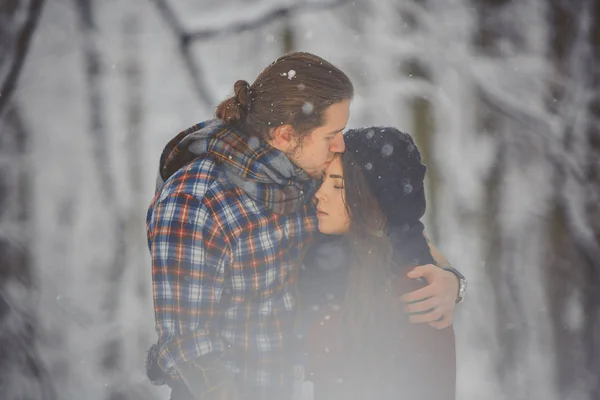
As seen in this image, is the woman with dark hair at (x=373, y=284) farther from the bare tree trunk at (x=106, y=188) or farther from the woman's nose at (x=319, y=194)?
the bare tree trunk at (x=106, y=188)

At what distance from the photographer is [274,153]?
103 centimetres

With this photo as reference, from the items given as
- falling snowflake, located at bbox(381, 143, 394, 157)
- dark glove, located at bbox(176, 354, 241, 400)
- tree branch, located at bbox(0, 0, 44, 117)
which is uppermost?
tree branch, located at bbox(0, 0, 44, 117)

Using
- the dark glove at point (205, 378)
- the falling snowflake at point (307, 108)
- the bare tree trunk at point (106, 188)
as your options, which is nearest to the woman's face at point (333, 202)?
the falling snowflake at point (307, 108)

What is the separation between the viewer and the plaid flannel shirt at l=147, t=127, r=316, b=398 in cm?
96

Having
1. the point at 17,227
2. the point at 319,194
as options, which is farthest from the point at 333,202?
the point at 17,227

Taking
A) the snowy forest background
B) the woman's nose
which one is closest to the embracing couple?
the woman's nose

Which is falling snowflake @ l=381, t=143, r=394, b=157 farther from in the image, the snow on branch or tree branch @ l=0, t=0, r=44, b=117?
tree branch @ l=0, t=0, r=44, b=117

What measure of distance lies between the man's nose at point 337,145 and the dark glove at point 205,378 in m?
0.43

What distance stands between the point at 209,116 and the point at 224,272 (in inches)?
16.4

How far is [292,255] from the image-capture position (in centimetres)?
109

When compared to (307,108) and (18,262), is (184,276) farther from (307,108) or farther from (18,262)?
(18,262)

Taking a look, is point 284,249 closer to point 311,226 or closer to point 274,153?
point 311,226

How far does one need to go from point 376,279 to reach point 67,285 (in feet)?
2.27

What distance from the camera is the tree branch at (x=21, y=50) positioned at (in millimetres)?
1296
